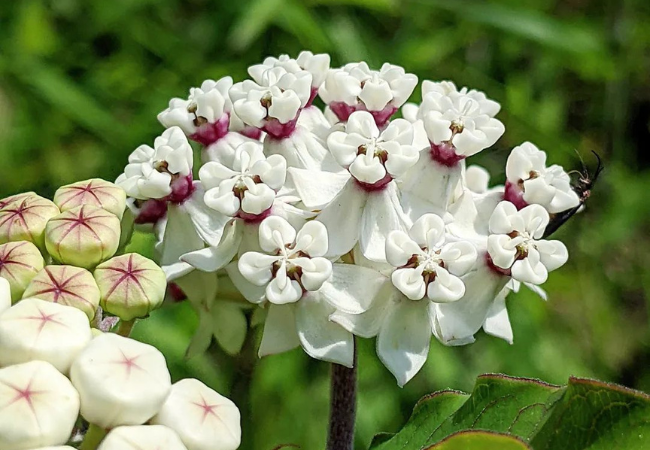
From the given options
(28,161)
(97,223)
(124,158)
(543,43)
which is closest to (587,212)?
(543,43)

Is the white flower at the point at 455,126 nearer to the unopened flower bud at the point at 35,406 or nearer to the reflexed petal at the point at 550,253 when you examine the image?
the reflexed petal at the point at 550,253

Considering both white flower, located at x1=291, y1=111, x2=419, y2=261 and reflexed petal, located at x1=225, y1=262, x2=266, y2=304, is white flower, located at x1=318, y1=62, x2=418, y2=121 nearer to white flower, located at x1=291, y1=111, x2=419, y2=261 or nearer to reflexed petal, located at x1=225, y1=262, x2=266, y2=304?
white flower, located at x1=291, y1=111, x2=419, y2=261

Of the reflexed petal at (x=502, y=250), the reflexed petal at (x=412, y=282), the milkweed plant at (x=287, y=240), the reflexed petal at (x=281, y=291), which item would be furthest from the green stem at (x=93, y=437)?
the reflexed petal at (x=502, y=250)

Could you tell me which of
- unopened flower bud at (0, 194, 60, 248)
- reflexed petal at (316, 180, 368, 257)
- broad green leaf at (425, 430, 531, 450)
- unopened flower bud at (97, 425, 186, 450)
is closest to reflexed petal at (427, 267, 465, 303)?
reflexed petal at (316, 180, 368, 257)

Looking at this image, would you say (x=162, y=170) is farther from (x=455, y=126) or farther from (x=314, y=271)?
(x=455, y=126)

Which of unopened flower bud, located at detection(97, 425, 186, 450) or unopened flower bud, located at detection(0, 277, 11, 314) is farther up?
unopened flower bud, located at detection(0, 277, 11, 314)

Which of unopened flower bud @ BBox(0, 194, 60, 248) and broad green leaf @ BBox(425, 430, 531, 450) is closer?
broad green leaf @ BBox(425, 430, 531, 450)
